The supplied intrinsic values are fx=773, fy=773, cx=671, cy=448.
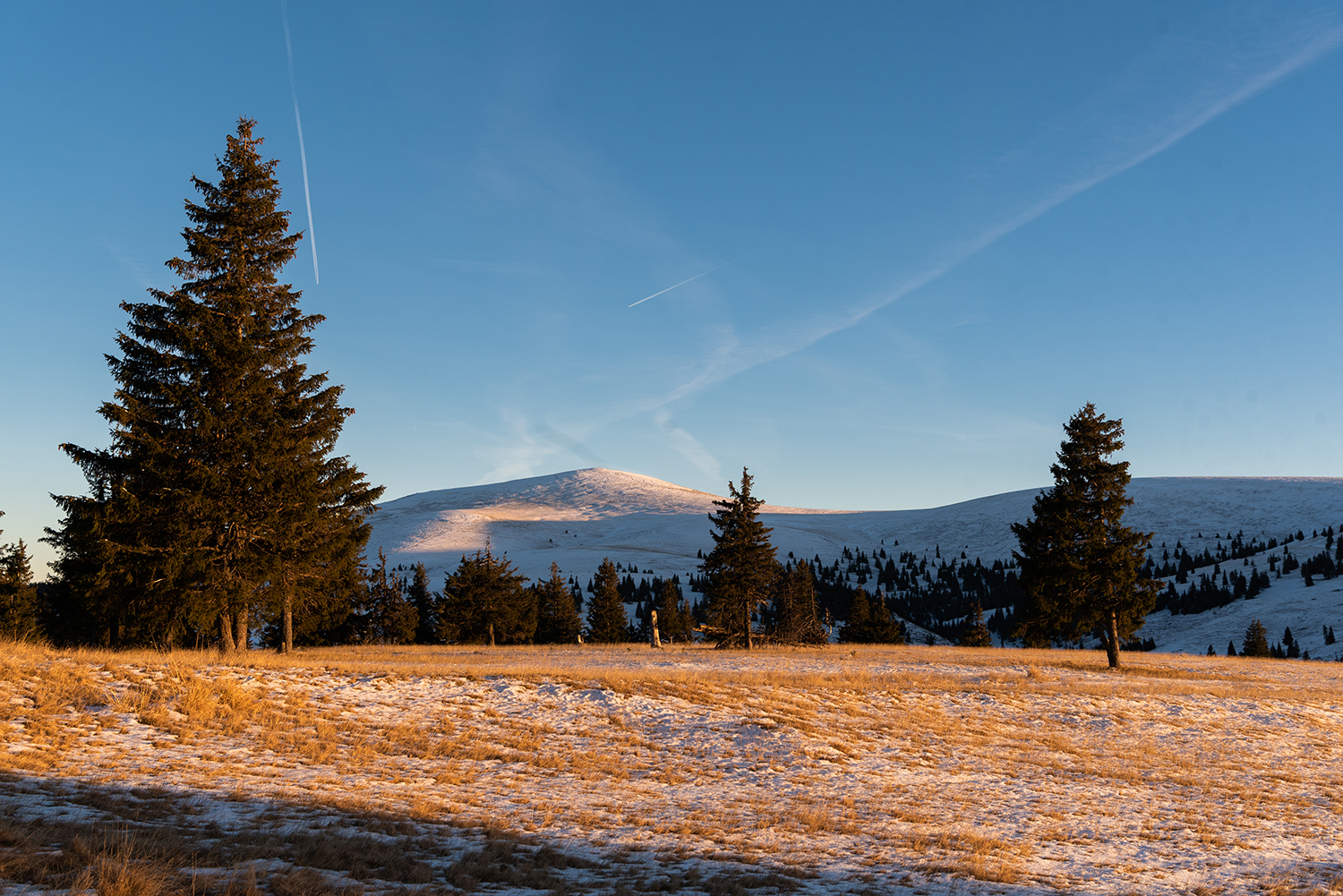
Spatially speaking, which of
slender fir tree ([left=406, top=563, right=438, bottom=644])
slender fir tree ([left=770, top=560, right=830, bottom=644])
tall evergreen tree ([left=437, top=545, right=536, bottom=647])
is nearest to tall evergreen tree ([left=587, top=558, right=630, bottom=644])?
tall evergreen tree ([left=437, top=545, right=536, bottom=647])

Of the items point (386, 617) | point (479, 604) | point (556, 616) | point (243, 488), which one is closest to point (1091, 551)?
point (243, 488)

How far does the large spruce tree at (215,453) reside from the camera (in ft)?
74.2

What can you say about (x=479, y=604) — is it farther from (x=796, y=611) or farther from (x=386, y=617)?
(x=796, y=611)

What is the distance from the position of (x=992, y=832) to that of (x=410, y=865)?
8628mm

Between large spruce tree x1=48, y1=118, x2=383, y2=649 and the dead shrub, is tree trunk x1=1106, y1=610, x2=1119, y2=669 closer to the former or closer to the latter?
large spruce tree x1=48, y1=118, x2=383, y2=649

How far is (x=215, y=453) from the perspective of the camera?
23359 millimetres

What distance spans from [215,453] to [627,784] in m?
17.3

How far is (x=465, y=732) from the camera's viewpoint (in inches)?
620

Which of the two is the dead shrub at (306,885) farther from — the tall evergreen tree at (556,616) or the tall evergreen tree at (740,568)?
the tall evergreen tree at (556,616)

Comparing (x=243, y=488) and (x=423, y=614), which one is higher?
(x=243, y=488)

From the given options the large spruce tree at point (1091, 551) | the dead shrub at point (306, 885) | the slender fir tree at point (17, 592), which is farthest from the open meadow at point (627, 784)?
the slender fir tree at point (17, 592)

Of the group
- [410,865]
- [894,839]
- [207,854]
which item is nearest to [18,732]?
[207,854]

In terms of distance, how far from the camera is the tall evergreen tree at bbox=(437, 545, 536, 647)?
65.8 metres

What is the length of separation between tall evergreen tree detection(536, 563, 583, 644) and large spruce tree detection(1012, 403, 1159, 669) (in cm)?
5284
